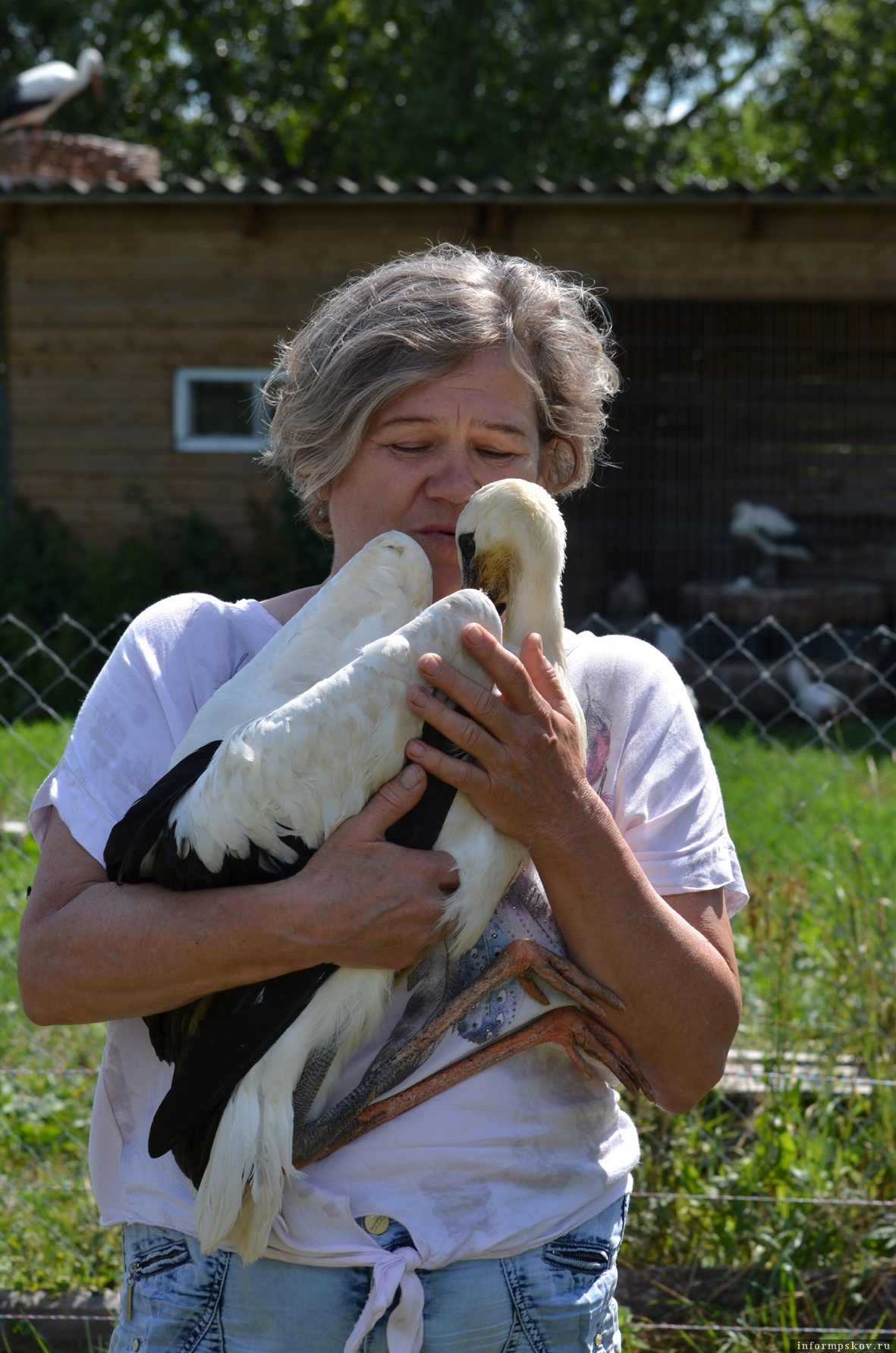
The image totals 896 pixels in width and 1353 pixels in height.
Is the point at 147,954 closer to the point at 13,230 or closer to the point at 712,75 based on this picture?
the point at 13,230

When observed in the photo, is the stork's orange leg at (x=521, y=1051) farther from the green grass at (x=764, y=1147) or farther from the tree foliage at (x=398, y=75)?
the tree foliage at (x=398, y=75)

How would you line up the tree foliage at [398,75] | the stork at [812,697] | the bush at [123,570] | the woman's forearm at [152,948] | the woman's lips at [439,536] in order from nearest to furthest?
the woman's forearm at [152,948] → the woman's lips at [439,536] → the stork at [812,697] → the bush at [123,570] → the tree foliage at [398,75]

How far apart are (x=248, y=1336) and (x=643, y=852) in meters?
0.90

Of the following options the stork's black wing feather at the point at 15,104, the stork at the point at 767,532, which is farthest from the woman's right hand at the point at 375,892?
the stork's black wing feather at the point at 15,104

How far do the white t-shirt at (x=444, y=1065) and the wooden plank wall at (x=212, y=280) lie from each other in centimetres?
944

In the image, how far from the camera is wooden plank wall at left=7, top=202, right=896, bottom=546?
36.4 ft

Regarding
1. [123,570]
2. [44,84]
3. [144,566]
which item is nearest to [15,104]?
[44,84]

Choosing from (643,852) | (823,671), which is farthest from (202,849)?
(823,671)

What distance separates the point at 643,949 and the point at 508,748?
36 centimetres

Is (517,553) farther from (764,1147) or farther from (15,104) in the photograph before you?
(15,104)

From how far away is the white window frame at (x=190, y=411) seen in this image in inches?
468

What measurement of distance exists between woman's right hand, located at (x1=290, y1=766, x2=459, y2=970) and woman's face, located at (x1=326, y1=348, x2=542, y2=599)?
1.74 feet

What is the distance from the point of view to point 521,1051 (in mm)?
2062

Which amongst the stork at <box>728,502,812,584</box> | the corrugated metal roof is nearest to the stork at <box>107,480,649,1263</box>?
the corrugated metal roof
